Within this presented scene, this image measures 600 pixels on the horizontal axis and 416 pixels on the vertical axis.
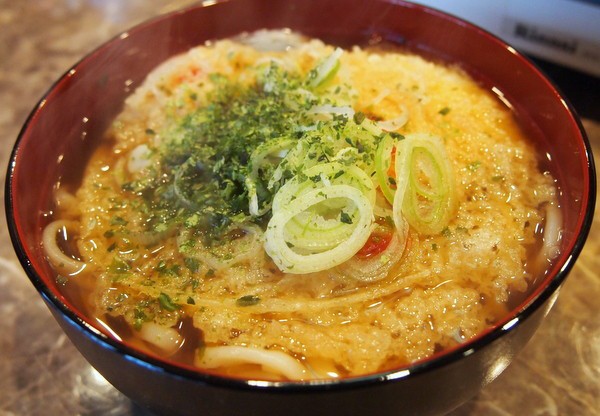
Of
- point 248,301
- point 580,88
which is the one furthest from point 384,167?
point 580,88

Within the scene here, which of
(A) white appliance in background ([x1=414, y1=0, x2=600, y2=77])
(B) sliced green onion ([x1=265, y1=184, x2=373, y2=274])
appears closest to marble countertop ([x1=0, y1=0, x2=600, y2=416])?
(A) white appliance in background ([x1=414, y1=0, x2=600, y2=77])

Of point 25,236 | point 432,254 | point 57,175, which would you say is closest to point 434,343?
point 432,254

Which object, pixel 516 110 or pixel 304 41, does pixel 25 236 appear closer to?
pixel 304 41

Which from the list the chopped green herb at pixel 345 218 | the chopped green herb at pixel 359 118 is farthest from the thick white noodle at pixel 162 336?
the chopped green herb at pixel 359 118

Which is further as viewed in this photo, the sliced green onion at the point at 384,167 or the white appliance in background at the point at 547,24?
the white appliance in background at the point at 547,24

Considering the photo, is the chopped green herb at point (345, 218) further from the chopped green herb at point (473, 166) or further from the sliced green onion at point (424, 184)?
the chopped green herb at point (473, 166)
